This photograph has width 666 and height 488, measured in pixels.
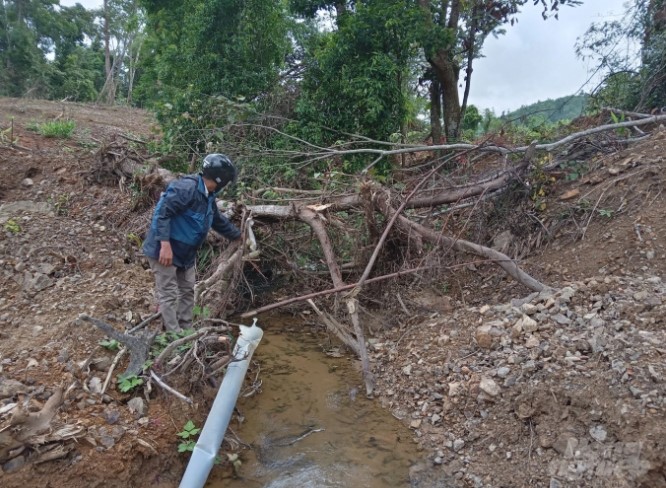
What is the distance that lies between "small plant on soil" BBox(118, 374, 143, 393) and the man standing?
0.55 metres

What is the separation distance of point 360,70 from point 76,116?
8132mm

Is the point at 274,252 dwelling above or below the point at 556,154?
below

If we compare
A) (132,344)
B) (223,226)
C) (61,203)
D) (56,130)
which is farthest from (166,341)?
(56,130)

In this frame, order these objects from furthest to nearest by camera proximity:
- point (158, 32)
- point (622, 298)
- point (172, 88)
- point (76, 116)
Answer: point (76, 116) → point (158, 32) → point (172, 88) → point (622, 298)

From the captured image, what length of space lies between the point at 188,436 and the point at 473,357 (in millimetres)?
2093

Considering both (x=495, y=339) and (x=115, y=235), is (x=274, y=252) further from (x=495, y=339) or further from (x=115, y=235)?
(x=495, y=339)

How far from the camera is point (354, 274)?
521 cm

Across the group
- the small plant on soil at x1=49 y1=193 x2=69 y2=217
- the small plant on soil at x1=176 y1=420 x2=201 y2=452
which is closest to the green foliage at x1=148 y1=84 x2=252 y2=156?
the small plant on soil at x1=49 y1=193 x2=69 y2=217

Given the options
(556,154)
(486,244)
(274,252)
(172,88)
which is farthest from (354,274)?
(172,88)

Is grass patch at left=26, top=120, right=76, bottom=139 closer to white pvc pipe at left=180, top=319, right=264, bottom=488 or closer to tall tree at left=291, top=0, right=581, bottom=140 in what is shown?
tall tree at left=291, top=0, right=581, bottom=140

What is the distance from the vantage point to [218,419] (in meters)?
2.95

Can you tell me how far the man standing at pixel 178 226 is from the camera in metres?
3.49

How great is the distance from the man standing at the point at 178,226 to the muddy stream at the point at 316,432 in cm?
94

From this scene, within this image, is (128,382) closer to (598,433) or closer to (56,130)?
(598,433)
